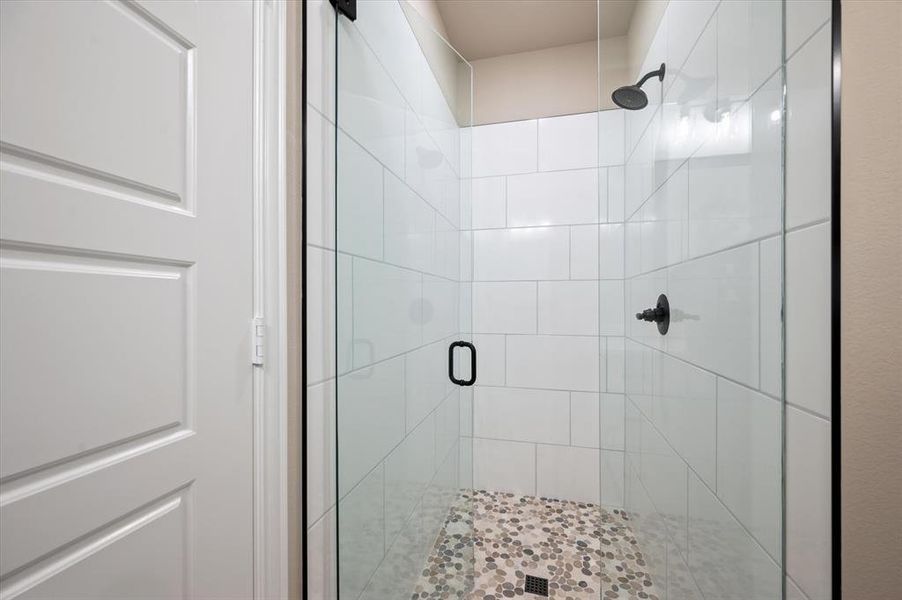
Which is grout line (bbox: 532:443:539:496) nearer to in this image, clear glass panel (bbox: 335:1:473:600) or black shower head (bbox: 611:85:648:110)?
clear glass panel (bbox: 335:1:473:600)

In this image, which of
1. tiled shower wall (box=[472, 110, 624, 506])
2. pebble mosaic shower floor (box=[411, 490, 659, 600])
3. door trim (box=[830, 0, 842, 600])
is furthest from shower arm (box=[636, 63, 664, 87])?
pebble mosaic shower floor (box=[411, 490, 659, 600])

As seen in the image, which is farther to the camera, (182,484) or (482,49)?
(482,49)

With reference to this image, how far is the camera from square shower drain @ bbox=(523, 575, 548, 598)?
4.55 ft

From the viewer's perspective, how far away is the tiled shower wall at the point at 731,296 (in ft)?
1.92

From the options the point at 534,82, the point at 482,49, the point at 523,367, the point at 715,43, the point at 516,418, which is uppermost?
the point at 482,49

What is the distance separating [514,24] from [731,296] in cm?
173

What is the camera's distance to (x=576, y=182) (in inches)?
78.2

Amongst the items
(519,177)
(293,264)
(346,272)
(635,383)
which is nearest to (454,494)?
(635,383)

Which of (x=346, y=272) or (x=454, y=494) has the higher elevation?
(x=346, y=272)

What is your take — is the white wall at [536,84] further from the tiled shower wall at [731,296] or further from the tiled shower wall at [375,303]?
the tiled shower wall at [731,296]

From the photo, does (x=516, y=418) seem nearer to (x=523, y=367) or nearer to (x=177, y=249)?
(x=523, y=367)

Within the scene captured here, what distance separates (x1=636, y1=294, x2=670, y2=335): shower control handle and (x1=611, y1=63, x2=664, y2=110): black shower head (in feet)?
1.90

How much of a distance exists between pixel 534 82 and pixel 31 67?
2057 mm

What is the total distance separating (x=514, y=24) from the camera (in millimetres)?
1869
